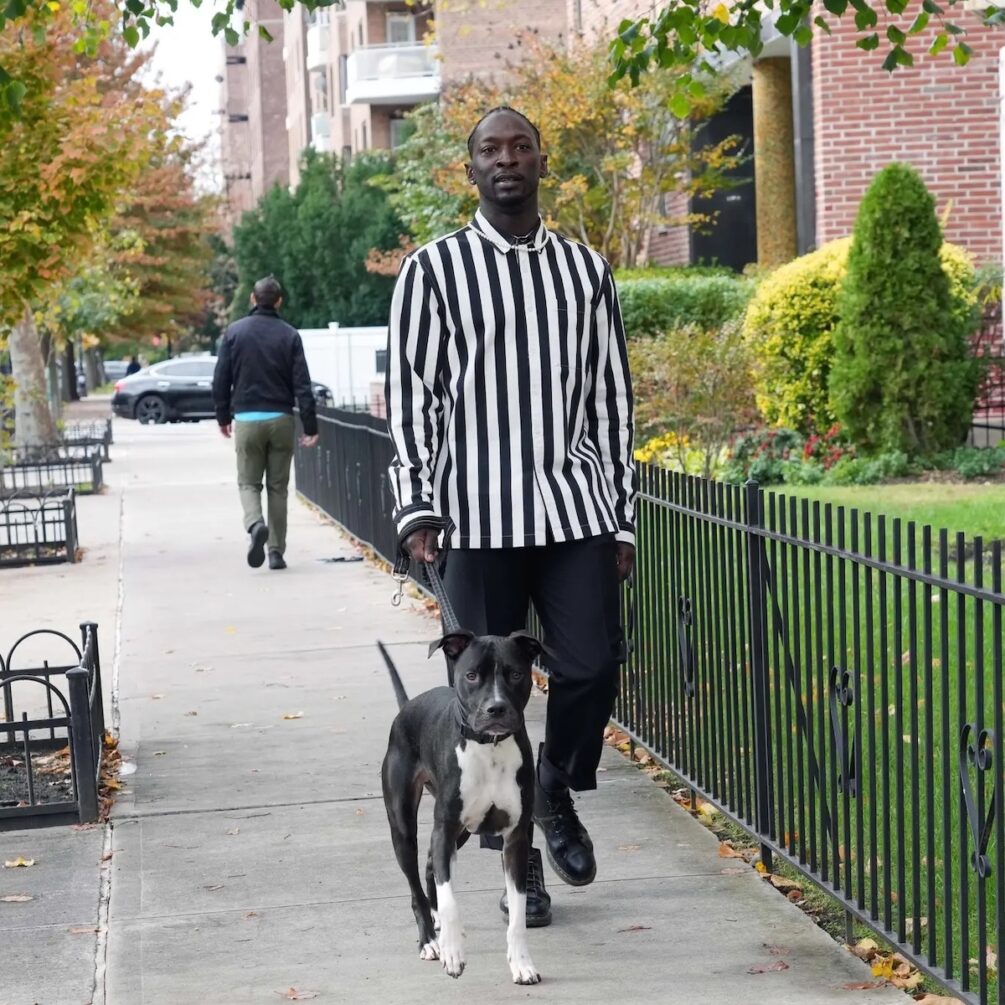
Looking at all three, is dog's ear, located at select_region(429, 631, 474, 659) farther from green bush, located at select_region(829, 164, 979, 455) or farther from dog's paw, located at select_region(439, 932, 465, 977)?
green bush, located at select_region(829, 164, 979, 455)

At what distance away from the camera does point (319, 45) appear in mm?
66875

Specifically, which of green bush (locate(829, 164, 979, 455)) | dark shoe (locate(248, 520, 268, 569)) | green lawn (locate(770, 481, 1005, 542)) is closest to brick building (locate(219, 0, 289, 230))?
green bush (locate(829, 164, 979, 455))

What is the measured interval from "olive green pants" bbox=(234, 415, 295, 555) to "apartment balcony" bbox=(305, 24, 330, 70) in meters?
54.9

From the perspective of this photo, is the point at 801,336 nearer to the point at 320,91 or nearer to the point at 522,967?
the point at 522,967

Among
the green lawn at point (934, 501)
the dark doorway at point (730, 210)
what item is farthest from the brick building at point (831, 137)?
the green lawn at point (934, 501)

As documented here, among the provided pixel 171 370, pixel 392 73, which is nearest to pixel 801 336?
pixel 171 370

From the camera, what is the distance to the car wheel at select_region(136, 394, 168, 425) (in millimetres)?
45188

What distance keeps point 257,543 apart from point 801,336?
5489 mm

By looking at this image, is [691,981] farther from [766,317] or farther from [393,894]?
[766,317]

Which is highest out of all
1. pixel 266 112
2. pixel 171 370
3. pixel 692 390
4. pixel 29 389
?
pixel 266 112

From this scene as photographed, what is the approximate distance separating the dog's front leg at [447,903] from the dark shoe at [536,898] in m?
0.59

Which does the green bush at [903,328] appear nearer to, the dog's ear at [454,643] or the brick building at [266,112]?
the dog's ear at [454,643]

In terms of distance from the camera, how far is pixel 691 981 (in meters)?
4.70

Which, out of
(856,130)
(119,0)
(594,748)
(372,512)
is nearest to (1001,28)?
(856,130)
